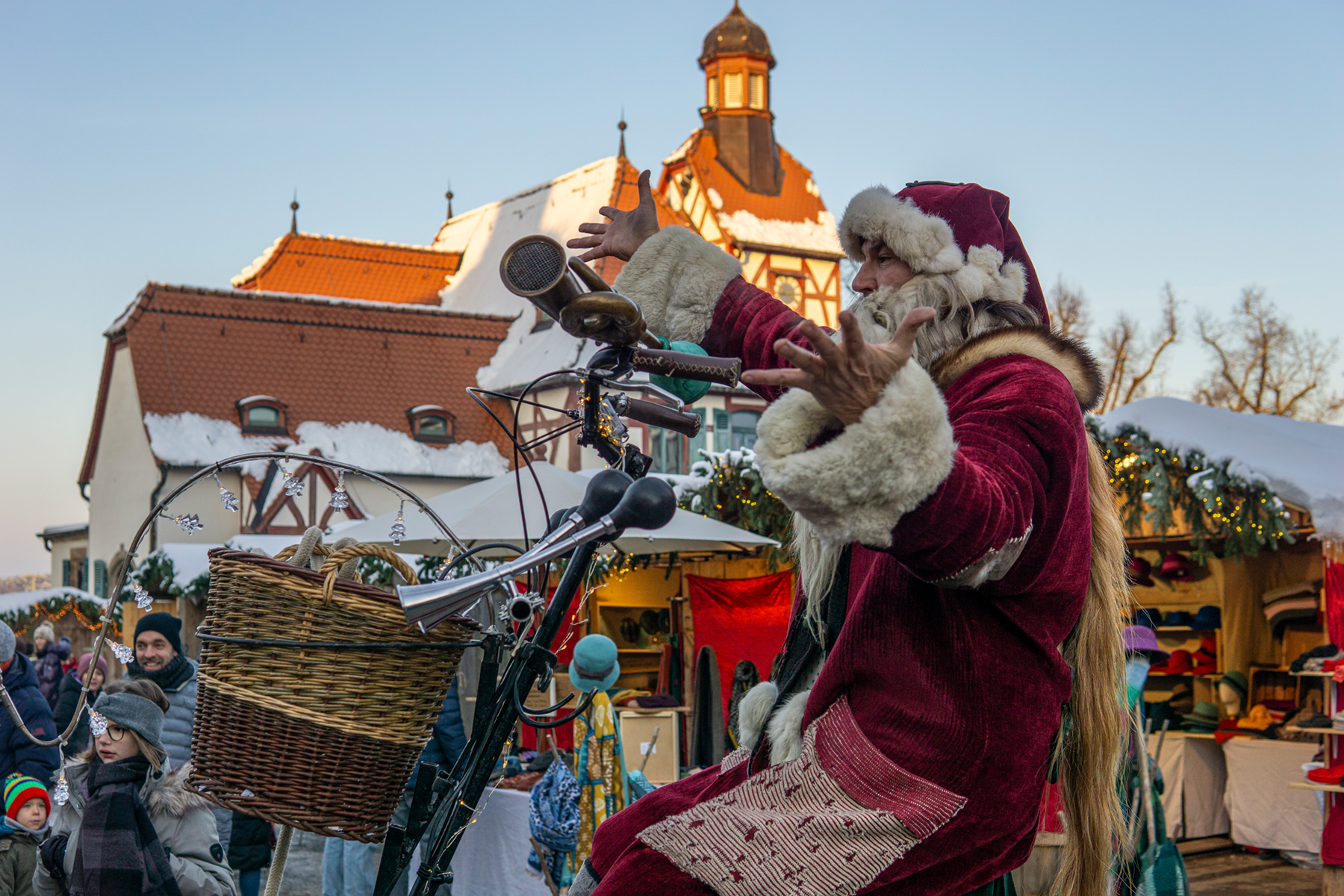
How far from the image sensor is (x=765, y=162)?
86.5ft

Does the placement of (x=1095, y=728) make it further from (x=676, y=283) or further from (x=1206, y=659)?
(x=1206, y=659)

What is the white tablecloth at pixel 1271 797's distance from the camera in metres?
8.27

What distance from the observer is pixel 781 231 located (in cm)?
2478

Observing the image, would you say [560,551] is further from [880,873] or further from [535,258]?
[880,873]

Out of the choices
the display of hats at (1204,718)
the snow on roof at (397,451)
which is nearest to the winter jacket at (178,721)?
the display of hats at (1204,718)

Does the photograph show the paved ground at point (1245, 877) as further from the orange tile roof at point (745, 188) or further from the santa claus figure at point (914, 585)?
the orange tile roof at point (745, 188)

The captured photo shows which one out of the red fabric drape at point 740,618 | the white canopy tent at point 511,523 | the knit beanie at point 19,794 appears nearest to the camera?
the knit beanie at point 19,794

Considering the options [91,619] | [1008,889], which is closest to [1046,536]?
[1008,889]

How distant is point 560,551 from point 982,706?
0.55 metres

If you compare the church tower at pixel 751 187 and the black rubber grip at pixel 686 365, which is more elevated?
the church tower at pixel 751 187

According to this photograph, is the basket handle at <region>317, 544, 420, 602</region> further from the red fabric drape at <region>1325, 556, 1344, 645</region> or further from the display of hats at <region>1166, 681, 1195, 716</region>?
the display of hats at <region>1166, 681, 1195, 716</region>

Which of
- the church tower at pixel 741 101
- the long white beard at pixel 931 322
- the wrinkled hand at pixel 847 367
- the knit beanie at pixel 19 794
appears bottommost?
the knit beanie at pixel 19 794

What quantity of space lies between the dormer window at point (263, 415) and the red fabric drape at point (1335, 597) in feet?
53.9

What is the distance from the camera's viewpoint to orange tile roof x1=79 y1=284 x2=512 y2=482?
2022 centimetres
